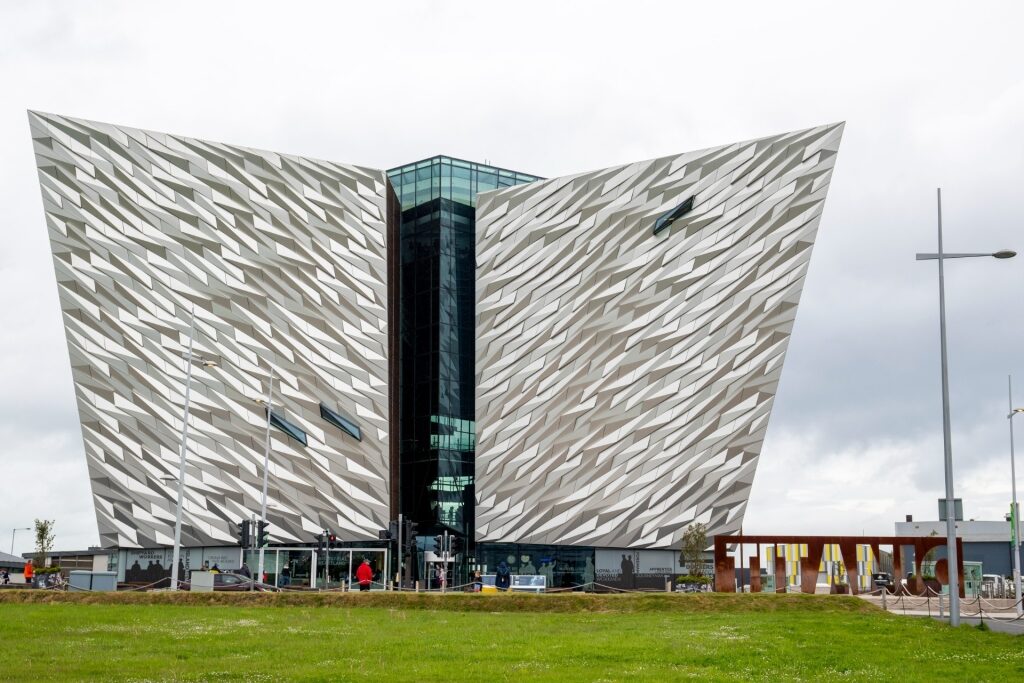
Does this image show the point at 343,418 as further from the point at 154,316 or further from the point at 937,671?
the point at 937,671

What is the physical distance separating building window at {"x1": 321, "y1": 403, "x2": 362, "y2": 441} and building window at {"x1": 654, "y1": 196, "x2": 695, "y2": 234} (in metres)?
18.0

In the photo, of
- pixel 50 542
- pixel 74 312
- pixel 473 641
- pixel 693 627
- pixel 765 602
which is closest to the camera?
pixel 473 641

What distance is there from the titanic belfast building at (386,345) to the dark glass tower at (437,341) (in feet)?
1.49

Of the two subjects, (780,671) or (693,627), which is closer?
(780,671)

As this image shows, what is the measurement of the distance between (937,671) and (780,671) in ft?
8.23

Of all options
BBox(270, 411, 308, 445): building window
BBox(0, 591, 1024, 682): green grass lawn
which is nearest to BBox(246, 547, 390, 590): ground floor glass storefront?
BBox(270, 411, 308, 445): building window

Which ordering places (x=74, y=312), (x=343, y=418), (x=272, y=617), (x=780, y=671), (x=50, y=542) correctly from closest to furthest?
(x=780, y=671) < (x=272, y=617) < (x=74, y=312) < (x=343, y=418) < (x=50, y=542)

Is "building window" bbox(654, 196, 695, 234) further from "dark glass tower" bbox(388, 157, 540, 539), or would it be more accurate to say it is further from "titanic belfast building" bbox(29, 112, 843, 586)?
"dark glass tower" bbox(388, 157, 540, 539)

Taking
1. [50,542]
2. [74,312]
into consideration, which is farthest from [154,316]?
[50,542]

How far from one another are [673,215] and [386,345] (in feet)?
52.8

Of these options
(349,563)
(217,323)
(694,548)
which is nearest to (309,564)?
(349,563)

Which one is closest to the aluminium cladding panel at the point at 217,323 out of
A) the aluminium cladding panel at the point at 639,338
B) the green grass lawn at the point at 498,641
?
the aluminium cladding panel at the point at 639,338

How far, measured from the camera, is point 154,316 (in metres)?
53.0

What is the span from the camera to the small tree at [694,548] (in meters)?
51.7
